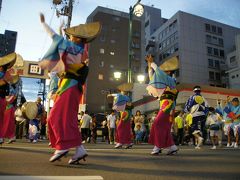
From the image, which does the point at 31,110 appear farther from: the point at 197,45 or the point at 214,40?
the point at 214,40

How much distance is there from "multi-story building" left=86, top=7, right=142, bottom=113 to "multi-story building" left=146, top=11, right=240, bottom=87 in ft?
21.1

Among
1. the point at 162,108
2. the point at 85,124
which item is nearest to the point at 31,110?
the point at 85,124

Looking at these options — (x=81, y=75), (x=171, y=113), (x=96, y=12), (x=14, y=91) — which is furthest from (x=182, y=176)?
(x=96, y=12)

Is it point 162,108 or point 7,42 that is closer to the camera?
point 162,108

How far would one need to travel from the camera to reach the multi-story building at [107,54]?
45000 mm

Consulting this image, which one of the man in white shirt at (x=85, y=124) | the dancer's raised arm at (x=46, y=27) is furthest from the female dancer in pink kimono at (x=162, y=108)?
the man in white shirt at (x=85, y=124)

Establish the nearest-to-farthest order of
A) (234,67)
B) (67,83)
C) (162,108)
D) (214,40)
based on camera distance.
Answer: (67,83)
(162,108)
(234,67)
(214,40)

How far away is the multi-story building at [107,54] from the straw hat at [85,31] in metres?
39.0

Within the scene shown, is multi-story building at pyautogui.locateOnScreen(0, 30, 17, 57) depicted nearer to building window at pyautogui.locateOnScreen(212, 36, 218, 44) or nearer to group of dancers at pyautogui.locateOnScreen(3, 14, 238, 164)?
building window at pyautogui.locateOnScreen(212, 36, 218, 44)

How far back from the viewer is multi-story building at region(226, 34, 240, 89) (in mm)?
44406

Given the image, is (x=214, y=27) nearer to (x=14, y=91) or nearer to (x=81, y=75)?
(x=14, y=91)

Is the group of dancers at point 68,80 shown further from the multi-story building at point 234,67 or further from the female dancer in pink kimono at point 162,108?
the multi-story building at point 234,67

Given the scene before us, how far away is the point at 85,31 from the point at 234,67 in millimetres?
46260

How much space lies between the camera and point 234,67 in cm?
4688
